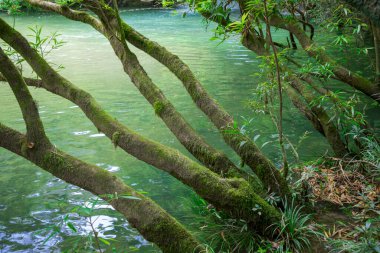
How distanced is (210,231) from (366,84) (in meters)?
3.31

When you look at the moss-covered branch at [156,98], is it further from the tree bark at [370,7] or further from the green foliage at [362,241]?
the tree bark at [370,7]

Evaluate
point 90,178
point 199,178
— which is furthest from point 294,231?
point 90,178

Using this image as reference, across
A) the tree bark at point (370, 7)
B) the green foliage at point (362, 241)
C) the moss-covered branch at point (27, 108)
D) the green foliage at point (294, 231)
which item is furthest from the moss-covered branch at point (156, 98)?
the tree bark at point (370, 7)

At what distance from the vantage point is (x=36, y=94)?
9.02 meters

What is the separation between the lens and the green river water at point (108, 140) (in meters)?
4.12

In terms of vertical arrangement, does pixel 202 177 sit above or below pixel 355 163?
above

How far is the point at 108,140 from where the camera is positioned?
251 inches

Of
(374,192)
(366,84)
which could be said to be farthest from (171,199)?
(366,84)

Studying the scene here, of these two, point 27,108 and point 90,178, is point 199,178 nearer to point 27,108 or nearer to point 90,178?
point 90,178

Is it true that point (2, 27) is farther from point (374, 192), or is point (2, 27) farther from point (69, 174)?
point (374, 192)

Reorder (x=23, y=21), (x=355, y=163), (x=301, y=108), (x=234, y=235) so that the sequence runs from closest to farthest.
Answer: (x=234, y=235) → (x=355, y=163) → (x=301, y=108) → (x=23, y=21)

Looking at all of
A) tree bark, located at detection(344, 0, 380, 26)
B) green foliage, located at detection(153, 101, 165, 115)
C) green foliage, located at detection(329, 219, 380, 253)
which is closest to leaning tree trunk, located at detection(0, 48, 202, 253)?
green foliage, located at detection(329, 219, 380, 253)

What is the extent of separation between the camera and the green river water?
4.12m

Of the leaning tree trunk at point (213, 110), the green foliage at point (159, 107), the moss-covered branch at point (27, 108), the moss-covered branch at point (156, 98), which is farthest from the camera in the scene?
the green foliage at point (159, 107)
